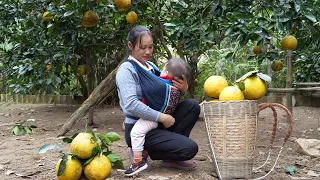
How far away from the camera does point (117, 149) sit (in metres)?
3.52

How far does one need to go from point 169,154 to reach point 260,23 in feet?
3.51

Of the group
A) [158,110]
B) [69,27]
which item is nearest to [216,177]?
[158,110]

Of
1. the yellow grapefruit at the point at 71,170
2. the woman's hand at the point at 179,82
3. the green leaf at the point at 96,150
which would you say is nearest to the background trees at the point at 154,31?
the woman's hand at the point at 179,82

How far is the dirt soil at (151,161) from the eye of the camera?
2729 mm

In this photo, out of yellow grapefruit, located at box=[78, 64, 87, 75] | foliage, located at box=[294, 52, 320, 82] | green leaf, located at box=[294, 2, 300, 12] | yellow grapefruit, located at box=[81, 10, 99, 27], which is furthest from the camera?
foliage, located at box=[294, 52, 320, 82]

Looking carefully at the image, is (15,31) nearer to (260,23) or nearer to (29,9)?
(29,9)

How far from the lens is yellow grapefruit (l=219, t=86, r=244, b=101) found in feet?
8.09

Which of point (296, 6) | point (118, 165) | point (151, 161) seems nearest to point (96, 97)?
point (151, 161)

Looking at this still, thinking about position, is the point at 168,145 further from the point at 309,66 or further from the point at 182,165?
the point at 309,66

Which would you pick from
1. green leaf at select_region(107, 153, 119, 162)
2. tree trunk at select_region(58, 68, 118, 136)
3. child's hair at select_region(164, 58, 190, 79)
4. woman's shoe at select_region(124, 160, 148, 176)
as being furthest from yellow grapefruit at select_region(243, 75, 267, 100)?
tree trunk at select_region(58, 68, 118, 136)

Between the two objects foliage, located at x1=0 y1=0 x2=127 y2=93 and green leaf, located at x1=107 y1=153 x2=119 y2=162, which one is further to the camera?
foliage, located at x1=0 y1=0 x2=127 y2=93

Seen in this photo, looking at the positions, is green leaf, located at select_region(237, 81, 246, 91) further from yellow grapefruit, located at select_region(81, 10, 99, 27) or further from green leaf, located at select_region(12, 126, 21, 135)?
green leaf, located at select_region(12, 126, 21, 135)

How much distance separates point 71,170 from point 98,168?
171 millimetres

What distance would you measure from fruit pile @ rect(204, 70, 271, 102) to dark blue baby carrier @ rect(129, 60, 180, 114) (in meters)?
0.27
